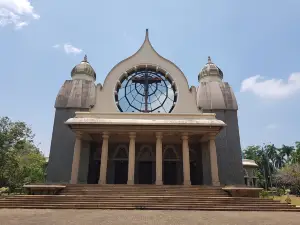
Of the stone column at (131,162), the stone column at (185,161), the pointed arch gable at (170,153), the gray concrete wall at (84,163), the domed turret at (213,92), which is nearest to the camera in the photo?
the stone column at (131,162)

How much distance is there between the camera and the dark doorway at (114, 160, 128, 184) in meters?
19.8

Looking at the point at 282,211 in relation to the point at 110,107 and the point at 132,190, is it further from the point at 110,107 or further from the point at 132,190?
the point at 110,107

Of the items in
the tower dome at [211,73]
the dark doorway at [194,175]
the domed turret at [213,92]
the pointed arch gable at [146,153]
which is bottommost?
the dark doorway at [194,175]

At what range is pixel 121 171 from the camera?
784 inches

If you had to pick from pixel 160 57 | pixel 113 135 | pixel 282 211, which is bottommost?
pixel 282 211

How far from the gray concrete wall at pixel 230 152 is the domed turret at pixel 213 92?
67 cm

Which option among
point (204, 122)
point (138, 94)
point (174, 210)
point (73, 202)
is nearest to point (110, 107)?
point (138, 94)

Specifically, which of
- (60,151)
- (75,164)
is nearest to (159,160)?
(75,164)

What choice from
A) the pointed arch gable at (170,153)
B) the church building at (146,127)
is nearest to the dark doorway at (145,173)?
the church building at (146,127)

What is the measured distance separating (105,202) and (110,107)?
10547 millimetres

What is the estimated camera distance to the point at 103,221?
7266 millimetres

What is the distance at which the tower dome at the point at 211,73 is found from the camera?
22719mm

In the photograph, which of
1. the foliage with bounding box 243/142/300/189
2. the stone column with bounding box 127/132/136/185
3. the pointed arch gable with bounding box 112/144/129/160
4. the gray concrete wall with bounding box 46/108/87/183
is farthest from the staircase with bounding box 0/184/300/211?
the foliage with bounding box 243/142/300/189

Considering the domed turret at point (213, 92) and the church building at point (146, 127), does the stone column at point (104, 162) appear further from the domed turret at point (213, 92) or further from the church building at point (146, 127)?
the domed turret at point (213, 92)
